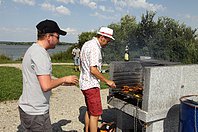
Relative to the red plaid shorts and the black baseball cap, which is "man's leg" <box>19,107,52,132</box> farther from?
the red plaid shorts

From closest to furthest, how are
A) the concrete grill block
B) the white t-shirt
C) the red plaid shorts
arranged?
the concrete grill block → the white t-shirt → the red plaid shorts

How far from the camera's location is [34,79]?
9.02 ft

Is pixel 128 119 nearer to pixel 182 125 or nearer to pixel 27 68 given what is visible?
pixel 182 125

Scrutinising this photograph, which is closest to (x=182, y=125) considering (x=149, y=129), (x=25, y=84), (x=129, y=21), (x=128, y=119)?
(x=149, y=129)

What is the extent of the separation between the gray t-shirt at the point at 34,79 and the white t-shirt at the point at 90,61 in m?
1.25

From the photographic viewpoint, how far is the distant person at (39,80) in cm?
266

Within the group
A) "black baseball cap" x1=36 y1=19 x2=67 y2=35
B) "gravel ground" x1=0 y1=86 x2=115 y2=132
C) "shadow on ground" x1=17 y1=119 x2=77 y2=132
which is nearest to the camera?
"black baseball cap" x1=36 y1=19 x2=67 y2=35


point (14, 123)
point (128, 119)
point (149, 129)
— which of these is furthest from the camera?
point (14, 123)

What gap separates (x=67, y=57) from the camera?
28.2 metres

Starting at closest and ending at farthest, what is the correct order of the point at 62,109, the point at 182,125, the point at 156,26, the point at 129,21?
the point at 182,125 → the point at 62,109 → the point at 156,26 → the point at 129,21

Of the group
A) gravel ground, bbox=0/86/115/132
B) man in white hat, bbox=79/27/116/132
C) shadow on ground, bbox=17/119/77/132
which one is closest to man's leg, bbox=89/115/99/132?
man in white hat, bbox=79/27/116/132

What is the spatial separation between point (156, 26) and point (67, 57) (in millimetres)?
10527

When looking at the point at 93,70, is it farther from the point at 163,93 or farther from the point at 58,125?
the point at 58,125

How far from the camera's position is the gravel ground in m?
5.27
